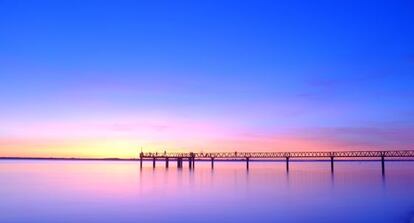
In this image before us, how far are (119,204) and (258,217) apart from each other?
12.7m

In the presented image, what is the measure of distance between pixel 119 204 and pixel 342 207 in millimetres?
17855

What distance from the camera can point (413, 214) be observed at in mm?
31578

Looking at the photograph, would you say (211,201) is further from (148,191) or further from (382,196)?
(382,196)

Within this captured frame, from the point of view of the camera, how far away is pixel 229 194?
47.1m

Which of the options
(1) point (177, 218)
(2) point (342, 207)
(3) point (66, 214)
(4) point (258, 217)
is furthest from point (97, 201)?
(2) point (342, 207)

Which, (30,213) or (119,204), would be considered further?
(119,204)

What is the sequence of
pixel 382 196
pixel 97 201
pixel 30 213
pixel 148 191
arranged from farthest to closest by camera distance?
pixel 148 191, pixel 382 196, pixel 97 201, pixel 30 213

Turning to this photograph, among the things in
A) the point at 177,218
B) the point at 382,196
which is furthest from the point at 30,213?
the point at 382,196

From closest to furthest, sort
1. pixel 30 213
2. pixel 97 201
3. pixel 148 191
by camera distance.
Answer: pixel 30 213 → pixel 97 201 → pixel 148 191

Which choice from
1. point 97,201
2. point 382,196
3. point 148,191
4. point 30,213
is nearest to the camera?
point 30,213

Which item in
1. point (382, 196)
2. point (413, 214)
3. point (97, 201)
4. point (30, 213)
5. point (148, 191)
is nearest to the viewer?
point (413, 214)

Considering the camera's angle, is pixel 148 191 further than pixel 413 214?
Yes

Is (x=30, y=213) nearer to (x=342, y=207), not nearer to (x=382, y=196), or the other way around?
(x=342, y=207)

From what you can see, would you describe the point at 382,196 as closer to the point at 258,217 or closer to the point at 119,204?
the point at 258,217
